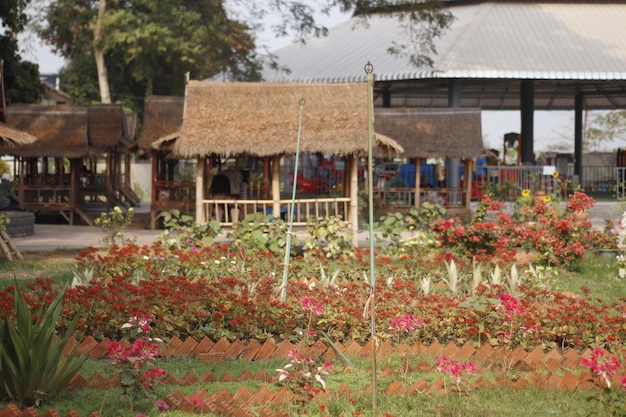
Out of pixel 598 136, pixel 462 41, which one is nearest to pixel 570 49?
pixel 462 41

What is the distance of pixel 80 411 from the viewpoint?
6.54m

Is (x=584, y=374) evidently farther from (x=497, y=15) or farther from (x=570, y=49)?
(x=497, y=15)

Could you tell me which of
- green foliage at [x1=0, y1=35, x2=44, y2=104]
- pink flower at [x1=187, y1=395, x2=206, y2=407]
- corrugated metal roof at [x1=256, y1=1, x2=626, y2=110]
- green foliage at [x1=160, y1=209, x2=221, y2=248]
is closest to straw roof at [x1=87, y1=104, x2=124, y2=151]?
green foliage at [x1=0, y1=35, x2=44, y2=104]

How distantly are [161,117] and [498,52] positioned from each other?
36.1ft

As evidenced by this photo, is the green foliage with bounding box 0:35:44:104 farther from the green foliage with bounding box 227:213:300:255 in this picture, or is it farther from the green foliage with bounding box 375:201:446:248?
the green foliage with bounding box 375:201:446:248

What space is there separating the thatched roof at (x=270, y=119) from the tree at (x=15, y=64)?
21.4ft

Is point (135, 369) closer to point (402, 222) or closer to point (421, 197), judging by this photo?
point (402, 222)

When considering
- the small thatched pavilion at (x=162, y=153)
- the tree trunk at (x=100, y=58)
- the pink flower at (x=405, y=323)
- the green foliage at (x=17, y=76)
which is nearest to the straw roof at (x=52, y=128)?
the green foliage at (x=17, y=76)

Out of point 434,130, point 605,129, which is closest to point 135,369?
point 434,130

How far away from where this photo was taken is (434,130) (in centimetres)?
2602

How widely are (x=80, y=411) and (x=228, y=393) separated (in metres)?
0.97

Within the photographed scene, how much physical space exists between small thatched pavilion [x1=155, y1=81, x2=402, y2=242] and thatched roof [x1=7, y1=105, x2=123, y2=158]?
8.28 metres

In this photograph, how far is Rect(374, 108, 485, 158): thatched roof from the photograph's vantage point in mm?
25391

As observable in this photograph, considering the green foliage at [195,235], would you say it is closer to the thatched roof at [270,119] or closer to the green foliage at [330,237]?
the green foliage at [330,237]
